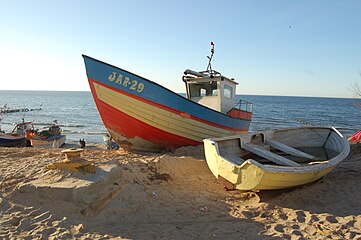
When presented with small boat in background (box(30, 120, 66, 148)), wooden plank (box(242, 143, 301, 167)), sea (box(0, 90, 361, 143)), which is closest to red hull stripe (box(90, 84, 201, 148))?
wooden plank (box(242, 143, 301, 167))

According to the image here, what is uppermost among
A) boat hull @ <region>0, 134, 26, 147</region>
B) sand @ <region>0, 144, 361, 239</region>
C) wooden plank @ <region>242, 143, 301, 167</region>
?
wooden plank @ <region>242, 143, 301, 167</region>

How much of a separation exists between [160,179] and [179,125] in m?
2.80

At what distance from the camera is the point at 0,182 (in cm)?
422

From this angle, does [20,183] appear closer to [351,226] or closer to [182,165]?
[182,165]

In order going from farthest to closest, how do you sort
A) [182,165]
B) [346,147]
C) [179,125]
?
[179,125] → [182,165] → [346,147]

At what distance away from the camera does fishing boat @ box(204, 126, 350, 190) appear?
155 inches

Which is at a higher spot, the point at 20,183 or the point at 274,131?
the point at 274,131

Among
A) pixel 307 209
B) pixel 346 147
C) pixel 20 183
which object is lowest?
pixel 307 209

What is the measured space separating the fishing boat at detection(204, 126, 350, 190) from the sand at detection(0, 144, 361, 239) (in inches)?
15.1

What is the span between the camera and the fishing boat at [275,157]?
395cm

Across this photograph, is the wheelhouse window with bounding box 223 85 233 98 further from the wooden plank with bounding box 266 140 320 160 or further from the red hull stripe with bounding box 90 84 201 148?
the wooden plank with bounding box 266 140 320 160

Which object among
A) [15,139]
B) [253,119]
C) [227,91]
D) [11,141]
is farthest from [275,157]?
[253,119]

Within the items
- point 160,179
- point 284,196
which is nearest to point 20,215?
point 160,179

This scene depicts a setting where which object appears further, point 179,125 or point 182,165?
point 179,125
